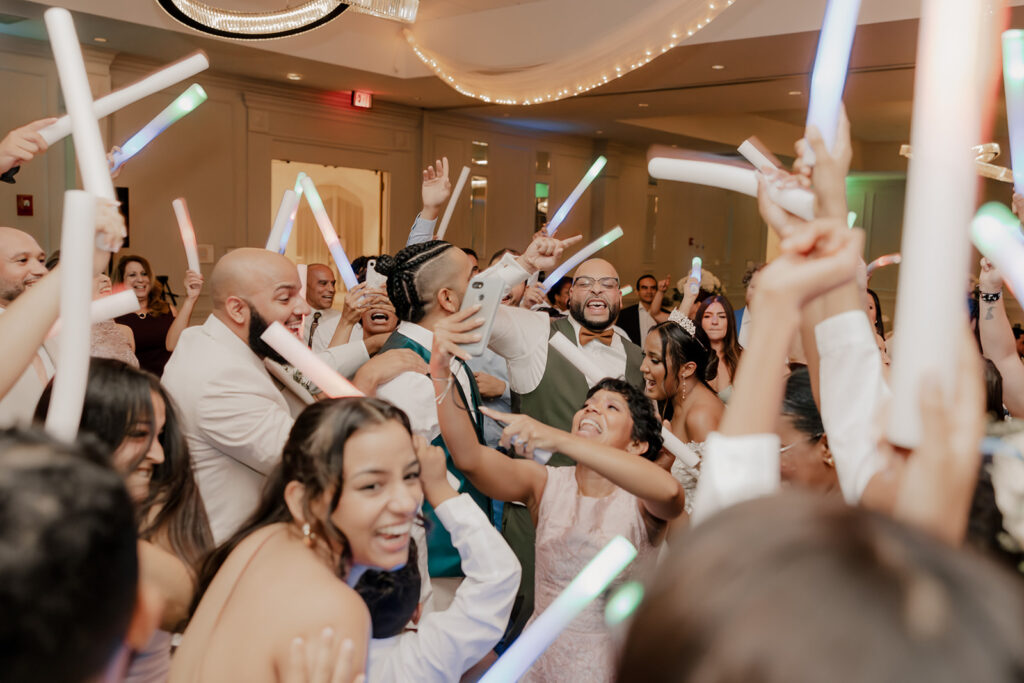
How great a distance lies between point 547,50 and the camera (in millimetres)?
6461

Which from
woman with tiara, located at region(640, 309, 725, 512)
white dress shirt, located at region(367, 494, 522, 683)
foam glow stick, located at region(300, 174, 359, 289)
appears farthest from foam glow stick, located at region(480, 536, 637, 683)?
woman with tiara, located at region(640, 309, 725, 512)

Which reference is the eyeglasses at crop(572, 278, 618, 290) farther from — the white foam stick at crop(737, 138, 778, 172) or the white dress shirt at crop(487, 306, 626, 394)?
the white foam stick at crop(737, 138, 778, 172)

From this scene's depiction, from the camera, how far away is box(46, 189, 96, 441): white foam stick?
91 cm

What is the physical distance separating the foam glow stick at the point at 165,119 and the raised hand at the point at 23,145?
0.54 ft

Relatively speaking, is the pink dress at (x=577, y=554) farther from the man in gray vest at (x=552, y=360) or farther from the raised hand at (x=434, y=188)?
the raised hand at (x=434, y=188)

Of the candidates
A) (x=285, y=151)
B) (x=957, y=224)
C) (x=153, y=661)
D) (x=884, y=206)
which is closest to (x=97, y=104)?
(x=153, y=661)

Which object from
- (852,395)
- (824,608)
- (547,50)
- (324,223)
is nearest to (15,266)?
(324,223)

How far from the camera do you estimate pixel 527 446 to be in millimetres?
1678

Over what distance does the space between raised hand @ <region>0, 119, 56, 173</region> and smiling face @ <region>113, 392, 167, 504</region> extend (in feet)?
1.78

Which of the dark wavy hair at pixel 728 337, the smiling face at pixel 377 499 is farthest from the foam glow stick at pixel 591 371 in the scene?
the dark wavy hair at pixel 728 337

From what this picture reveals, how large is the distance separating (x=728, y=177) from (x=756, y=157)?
0.41 feet

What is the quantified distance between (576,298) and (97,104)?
267cm

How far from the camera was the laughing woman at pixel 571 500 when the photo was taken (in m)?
1.89

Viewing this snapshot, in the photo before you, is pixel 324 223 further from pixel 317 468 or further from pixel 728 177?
pixel 728 177
